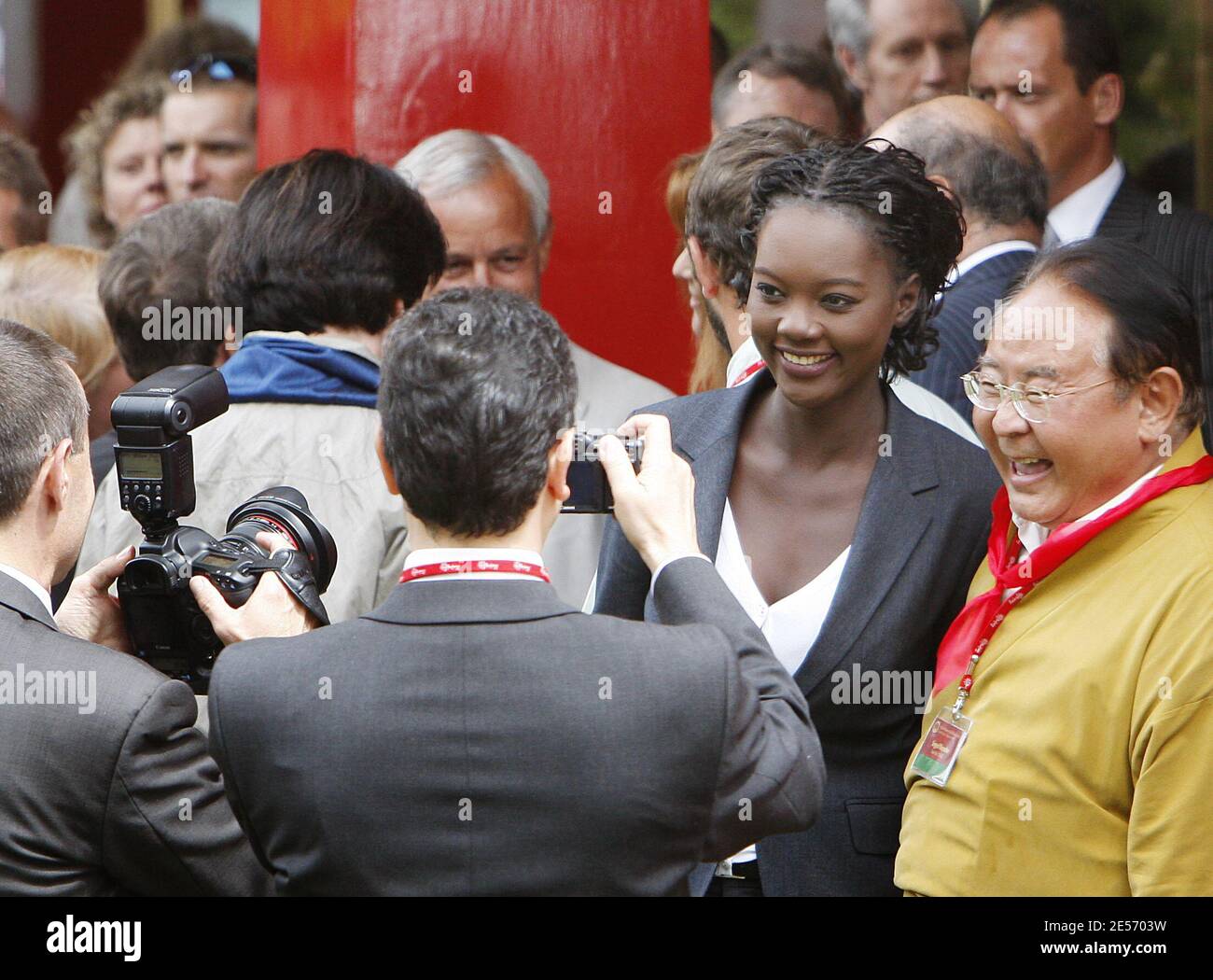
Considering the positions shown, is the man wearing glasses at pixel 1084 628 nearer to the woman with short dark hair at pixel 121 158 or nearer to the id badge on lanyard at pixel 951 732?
the id badge on lanyard at pixel 951 732

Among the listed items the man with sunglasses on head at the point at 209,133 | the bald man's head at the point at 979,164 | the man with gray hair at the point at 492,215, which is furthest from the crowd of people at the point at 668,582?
the man with sunglasses on head at the point at 209,133

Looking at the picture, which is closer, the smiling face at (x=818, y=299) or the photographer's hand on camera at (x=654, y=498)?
the photographer's hand on camera at (x=654, y=498)

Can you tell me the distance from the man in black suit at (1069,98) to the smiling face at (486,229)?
150 centimetres

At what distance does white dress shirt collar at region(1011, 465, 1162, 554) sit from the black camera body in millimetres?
609

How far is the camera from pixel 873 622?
254 centimetres

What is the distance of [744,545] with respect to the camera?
2662 millimetres

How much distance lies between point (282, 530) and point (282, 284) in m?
0.86

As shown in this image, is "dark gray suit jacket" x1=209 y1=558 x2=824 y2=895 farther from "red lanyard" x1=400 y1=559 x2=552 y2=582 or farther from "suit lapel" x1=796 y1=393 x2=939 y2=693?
"suit lapel" x1=796 y1=393 x2=939 y2=693

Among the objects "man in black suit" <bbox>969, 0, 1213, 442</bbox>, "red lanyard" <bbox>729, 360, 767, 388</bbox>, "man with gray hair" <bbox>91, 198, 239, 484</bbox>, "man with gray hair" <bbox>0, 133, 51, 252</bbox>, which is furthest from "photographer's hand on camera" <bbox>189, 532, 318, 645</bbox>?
"man with gray hair" <bbox>0, 133, 51, 252</bbox>

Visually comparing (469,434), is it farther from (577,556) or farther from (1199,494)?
(577,556)

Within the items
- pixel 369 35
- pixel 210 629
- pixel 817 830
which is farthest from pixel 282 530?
pixel 369 35

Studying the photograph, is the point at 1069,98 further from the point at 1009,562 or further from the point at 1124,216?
the point at 1009,562

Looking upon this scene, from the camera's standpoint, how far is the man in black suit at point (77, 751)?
2.09 m

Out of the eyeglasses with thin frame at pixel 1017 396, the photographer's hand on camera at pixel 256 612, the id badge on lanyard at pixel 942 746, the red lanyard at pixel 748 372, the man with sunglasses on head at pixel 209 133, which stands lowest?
the id badge on lanyard at pixel 942 746
